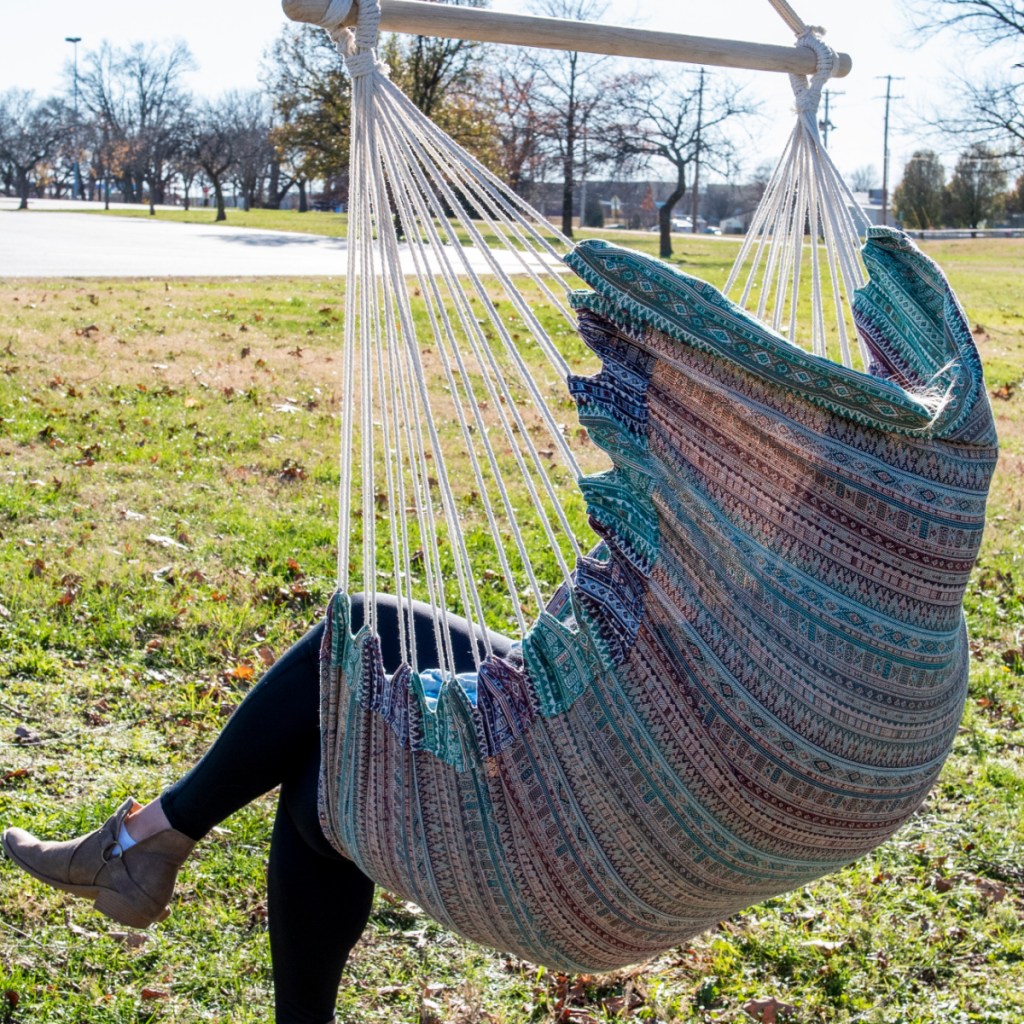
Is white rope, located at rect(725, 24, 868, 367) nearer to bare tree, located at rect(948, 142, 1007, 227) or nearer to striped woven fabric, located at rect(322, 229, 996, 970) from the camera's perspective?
striped woven fabric, located at rect(322, 229, 996, 970)

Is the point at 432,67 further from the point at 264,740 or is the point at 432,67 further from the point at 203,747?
the point at 264,740

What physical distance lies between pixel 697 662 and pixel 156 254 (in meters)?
12.3

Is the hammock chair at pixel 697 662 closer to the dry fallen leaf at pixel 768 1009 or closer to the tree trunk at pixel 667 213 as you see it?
the dry fallen leaf at pixel 768 1009

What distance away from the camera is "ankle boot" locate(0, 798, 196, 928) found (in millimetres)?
1512

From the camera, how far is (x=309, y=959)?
1497mm

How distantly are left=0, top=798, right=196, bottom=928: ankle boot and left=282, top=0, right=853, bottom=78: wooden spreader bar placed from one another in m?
1.05

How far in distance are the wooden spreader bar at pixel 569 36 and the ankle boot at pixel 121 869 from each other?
105cm

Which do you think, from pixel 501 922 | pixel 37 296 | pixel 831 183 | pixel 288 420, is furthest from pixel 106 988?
pixel 37 296

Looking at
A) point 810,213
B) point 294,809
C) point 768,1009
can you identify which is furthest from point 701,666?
point 810,213

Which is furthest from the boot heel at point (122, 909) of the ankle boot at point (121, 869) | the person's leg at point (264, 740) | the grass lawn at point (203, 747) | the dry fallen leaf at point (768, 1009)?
the dry fallen leaf at point (768, 1009)

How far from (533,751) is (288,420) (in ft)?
12.9

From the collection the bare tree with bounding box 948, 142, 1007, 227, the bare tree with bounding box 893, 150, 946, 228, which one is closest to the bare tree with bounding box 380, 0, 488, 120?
the bare tree with bounding box 893, 150, 946, 228

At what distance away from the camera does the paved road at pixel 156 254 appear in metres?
9.66

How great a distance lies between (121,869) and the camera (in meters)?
1.52
